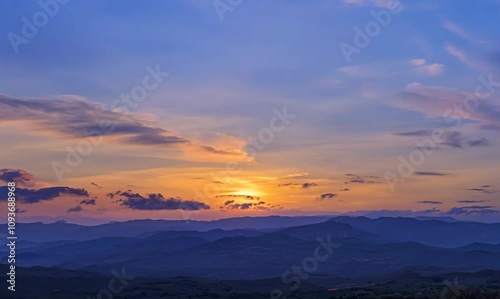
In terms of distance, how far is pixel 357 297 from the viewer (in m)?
63.1

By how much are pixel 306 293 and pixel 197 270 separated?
12181 cm

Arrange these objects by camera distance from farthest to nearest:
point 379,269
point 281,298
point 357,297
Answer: point 379,269, point 281,298, point 357,297

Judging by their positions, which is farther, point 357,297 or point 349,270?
point 349,270

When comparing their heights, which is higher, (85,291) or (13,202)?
(13,202)

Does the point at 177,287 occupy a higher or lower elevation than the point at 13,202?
lower

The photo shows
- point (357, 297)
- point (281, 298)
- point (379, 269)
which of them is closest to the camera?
point (357, 297)

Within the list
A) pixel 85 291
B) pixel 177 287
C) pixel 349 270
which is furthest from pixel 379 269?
pixel 85 291

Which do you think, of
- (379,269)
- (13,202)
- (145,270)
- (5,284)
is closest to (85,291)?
(5,284)

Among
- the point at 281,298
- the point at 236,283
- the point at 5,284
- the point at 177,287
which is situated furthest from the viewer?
the point at 236,283

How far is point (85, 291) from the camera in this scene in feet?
287

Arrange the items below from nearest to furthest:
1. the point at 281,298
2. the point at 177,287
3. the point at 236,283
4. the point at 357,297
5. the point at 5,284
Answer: the point at 357,297 < the point at 281,298 < the point at 5,284 < the point at 177,287 < the point at 236,283

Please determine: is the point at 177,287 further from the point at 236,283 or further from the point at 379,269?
the point at 379,269

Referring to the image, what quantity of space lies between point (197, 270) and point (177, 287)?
339 ft

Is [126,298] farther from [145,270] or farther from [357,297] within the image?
[145,270]
